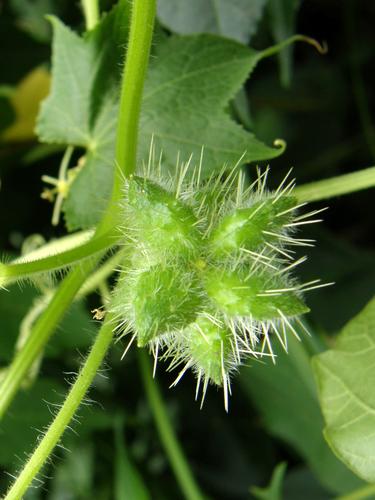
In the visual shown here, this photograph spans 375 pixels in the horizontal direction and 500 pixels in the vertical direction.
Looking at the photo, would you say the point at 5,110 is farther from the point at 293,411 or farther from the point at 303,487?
the point at 303,487

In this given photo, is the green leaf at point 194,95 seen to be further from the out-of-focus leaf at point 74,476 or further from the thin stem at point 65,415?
the out-of-focus leaf at point 74,476

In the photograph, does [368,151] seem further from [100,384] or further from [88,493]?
[88,493]

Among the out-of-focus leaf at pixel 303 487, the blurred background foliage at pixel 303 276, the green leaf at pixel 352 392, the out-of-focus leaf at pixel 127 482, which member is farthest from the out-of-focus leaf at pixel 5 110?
the out-of-focus leaf at pixel 303 487

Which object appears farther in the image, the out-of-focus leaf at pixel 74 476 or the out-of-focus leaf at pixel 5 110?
the out-of-focus leaf at pixel 74 476

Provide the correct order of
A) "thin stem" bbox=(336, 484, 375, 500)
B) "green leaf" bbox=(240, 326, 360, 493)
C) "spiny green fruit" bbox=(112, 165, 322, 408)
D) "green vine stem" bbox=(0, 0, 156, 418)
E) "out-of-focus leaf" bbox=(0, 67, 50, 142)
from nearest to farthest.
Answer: "spiny green fruit" bbox=(112, 165, 322, 408)
"green vine stem" bbox=(0, 0, 156, 418)
"thin stem" bbox=(336, 484, 375, 500)
"green leaf" bbox=(240, 326, 360, 493)
"out-of-focus leaf" bbox=(0, 67, 50, 142)

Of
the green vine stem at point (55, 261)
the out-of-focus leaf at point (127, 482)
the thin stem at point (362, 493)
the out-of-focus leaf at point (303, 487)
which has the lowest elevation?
the thin stem at point (362, 493)

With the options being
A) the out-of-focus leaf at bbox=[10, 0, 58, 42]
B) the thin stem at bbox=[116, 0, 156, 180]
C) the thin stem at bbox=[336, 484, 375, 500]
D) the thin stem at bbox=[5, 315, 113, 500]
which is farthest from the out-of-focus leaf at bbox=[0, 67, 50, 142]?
the thin stem at bbox=[336, 484, 375, 500]

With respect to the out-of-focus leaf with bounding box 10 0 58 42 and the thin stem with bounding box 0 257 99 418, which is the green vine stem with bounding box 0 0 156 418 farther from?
the out-of-focus leaf with bounding box 10 0 58 42

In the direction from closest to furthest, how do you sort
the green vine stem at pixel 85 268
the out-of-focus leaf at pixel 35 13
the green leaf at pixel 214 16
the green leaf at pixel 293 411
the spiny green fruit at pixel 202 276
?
the spiny green fruit at pixel 202 276
the green vine stem at pixel 85 268
the green leaf at pixel 214 16
the green leaf at pixel 293 411
the out-of-focus leaf at pixel 35 13
